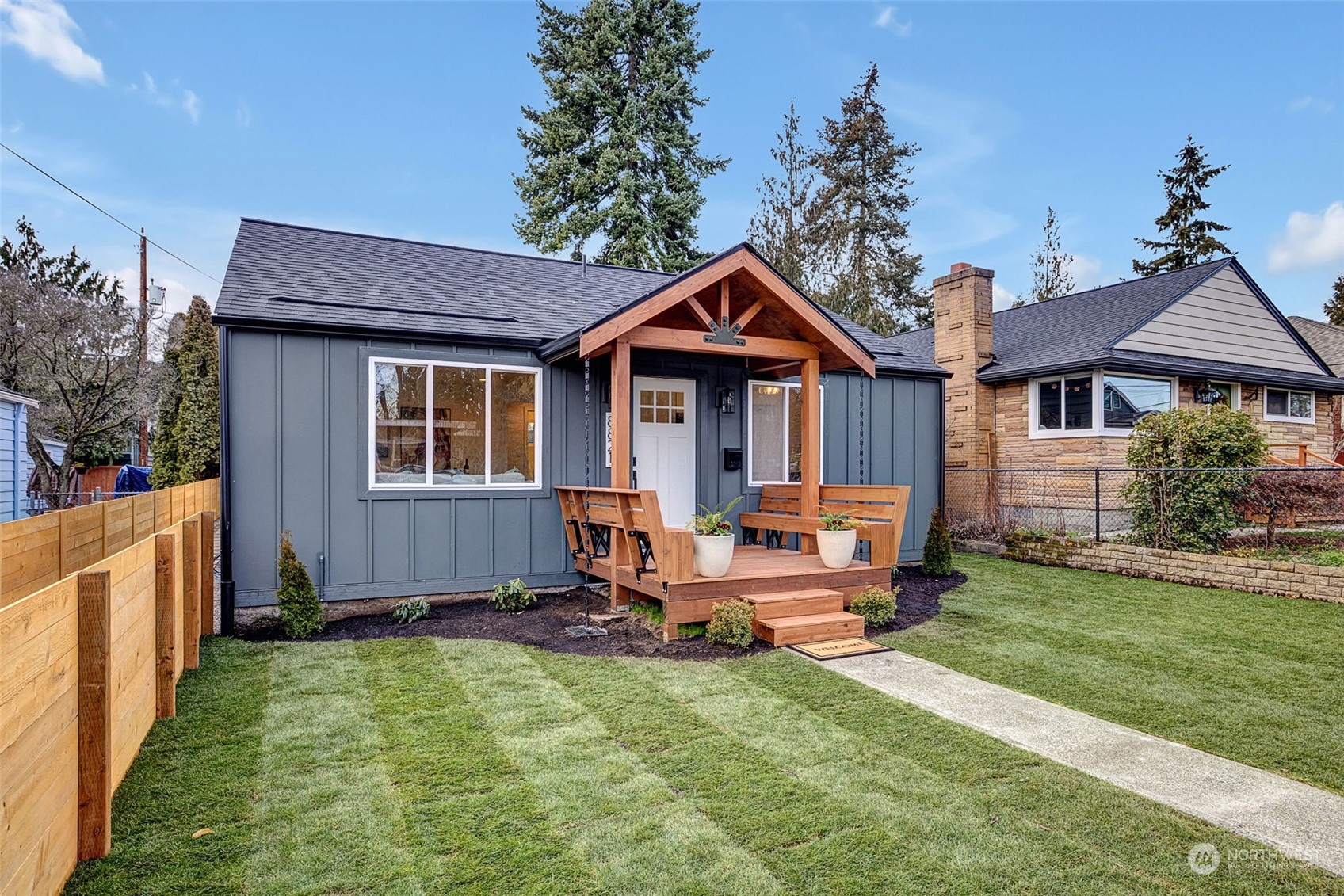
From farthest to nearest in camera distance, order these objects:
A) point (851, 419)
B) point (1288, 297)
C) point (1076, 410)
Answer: point (1288, 297), point (1076, 410), point (851, 419)

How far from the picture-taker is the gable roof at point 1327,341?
20188 millimetres

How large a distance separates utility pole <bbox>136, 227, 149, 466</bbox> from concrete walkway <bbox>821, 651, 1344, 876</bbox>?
18239mm

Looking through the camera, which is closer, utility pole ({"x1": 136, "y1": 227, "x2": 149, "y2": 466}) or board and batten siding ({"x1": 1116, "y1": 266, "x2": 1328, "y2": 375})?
board and batten siding ({"x1": 1116, "y1": 266, "x2": 1328, "y2": 375})

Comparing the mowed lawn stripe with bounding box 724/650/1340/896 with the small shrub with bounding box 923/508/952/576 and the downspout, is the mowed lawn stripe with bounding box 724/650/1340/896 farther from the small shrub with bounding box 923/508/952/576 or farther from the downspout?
the downspout

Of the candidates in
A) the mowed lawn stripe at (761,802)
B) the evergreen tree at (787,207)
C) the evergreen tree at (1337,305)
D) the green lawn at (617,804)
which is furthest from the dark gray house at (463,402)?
the evergreen tree at (1337,305)

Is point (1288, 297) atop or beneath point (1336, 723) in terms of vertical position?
atop

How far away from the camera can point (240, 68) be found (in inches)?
547

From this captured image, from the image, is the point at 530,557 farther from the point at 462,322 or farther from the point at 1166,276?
the point at 1166,276

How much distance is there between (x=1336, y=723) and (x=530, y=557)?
633 centimetres

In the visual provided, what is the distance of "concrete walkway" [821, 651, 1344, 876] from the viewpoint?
106 inches

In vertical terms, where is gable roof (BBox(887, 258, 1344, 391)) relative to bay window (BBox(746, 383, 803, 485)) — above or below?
above

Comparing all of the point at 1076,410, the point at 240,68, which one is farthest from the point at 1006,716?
the point at 240,68

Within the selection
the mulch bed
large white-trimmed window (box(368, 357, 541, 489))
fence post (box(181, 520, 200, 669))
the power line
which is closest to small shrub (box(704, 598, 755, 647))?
the mulch bed

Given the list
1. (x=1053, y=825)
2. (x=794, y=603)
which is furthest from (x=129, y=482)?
(x=1053, y=825)
